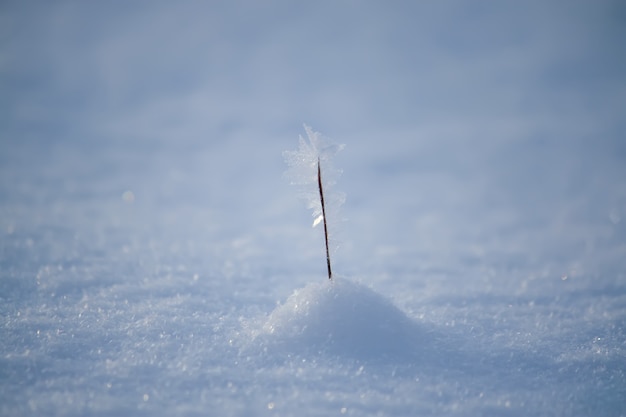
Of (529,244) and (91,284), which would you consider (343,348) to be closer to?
(91,284)

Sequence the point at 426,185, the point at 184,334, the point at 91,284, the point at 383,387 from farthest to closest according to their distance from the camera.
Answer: the point at 426,185
the point at 91,284
the point at 184,334
the point at 383,387

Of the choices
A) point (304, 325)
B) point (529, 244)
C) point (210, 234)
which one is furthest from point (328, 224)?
point (529, 244)

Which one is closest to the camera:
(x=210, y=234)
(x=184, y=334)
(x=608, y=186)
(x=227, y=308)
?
(x=184, y=334)

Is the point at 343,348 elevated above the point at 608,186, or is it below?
below

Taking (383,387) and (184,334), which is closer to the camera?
(383,387)

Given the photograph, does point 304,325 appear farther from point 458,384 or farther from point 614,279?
point 614,279

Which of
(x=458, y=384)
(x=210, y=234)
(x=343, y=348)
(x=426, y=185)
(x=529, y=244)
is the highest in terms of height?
(x=426, y=185)

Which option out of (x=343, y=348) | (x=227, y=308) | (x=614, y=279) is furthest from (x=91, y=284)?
(x=614, y=279)
